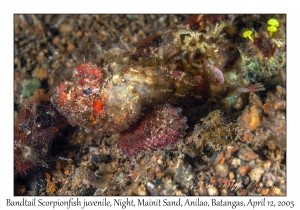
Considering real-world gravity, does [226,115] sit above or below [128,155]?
above

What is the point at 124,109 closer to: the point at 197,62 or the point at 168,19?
the point at 197,62

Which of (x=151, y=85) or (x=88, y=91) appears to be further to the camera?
(x=151, y=85)

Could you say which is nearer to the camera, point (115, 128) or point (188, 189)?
point (188, 189)

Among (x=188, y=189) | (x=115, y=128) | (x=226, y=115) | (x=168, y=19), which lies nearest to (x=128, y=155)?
(x=115, y=128)

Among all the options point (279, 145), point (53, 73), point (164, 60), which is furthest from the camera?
point (53, 73)

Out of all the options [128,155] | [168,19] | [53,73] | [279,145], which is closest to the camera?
[279,145]

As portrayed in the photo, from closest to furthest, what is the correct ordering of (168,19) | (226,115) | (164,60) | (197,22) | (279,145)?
(279,145)
(226,115)
(164,60)
(197,22)
(168,19)

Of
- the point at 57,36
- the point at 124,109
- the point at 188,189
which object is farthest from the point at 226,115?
the point at 57,36

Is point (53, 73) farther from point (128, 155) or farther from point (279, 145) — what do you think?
point (279, 145)
